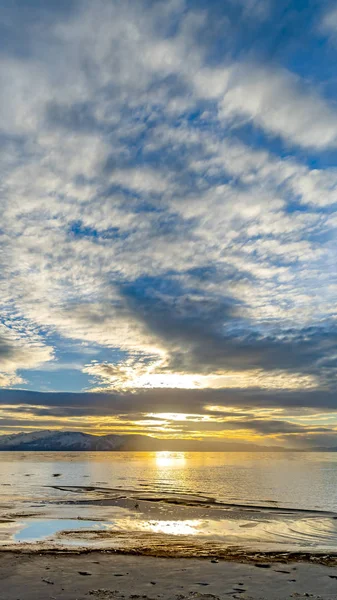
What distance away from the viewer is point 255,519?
51750 mm

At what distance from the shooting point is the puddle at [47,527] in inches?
1414

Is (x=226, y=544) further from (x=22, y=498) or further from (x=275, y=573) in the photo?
(x=22, y=498)

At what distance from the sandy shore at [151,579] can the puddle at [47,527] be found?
349 inches

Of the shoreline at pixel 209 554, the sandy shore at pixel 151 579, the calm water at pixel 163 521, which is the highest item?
the sandy shore at pixel 151 579

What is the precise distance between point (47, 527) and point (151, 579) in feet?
77.2

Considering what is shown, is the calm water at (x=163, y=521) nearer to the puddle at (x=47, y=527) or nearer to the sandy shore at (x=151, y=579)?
the puddle at (x=47, y=527)

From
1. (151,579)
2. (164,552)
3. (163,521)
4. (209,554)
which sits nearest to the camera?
(151,579)

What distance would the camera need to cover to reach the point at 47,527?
4175cm

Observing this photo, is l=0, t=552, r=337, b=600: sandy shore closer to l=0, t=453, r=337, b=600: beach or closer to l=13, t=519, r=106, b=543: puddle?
l=0, t=453, r=337, b=600: beach

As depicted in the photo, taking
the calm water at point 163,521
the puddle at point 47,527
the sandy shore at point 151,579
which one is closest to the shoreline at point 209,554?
the sandy shore at point 151,579

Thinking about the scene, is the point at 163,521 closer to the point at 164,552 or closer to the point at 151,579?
the point at 164,552

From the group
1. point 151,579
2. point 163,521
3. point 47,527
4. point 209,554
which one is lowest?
point 163,521

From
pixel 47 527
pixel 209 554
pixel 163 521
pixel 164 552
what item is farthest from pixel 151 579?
pixel 163 521

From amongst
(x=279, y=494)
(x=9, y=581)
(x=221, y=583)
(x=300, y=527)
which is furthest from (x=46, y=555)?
(x=279, y=494)
